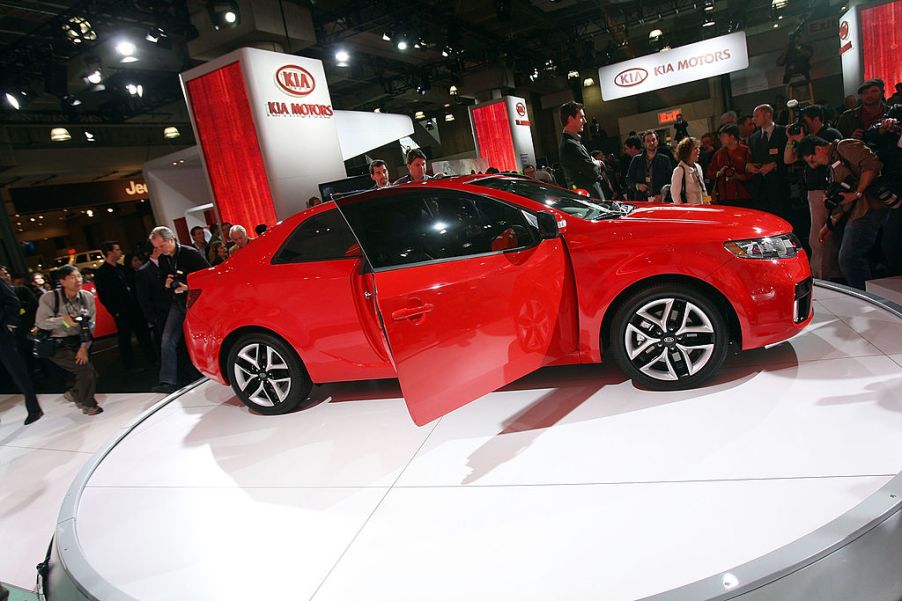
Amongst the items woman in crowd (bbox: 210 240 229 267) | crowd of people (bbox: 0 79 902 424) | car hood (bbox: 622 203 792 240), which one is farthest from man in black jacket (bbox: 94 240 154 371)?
car hood (bbox: 622 203 792 240)

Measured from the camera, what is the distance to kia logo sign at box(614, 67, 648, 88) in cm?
1459

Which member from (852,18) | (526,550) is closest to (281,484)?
(526,550)

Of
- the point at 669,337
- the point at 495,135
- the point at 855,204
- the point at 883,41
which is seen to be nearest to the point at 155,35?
the point at 669,337

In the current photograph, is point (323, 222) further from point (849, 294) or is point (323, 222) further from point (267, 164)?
point (267, 164)

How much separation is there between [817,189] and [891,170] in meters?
0.95

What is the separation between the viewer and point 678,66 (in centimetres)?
1420

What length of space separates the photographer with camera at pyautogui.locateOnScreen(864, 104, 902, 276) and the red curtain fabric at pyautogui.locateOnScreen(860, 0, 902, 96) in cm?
815

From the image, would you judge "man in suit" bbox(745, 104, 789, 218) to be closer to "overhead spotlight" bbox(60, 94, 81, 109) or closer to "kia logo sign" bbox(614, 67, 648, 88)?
"kia logo sign" bbox(614, 67, 648, 88)

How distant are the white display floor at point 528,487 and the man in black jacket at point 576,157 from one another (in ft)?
6.44

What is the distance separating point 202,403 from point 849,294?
5.11 m

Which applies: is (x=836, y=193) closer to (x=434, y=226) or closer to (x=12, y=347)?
(x=434, y=226)

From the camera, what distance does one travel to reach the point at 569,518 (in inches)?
87.1

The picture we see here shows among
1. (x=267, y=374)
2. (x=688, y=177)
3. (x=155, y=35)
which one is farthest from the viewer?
(x=155, y=35)

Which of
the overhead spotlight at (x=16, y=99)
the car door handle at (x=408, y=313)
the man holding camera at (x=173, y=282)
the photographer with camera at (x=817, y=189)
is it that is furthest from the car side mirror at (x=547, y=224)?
the overhead spotlight at (x=16, y=99)
